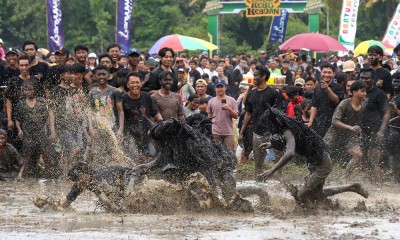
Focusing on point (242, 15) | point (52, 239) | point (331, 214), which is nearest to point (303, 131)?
point (331, 214)

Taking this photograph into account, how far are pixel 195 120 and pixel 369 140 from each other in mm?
3021

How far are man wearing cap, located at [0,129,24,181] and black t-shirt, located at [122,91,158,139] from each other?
1.91 meters

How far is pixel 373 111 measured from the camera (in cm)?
1361

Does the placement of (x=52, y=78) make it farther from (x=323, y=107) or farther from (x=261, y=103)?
(x=323, y=107)

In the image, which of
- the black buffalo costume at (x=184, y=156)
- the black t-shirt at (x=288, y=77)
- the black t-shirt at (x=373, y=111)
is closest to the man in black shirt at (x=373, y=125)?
the black t-shirt at (x=373, y=111)

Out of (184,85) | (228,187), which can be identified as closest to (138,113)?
(228,187)

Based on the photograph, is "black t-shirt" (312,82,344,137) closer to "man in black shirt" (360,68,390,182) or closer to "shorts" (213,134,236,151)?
"man in black shirt" (360,68,390,182)

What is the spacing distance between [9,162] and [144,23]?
35475mm

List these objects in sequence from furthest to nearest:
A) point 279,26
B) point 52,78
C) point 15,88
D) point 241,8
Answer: point 279,26, point 241,8, point 52,78, point 15,88

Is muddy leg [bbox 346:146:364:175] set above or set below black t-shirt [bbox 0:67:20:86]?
below

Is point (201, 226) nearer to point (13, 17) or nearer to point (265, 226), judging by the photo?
point (265, 226)

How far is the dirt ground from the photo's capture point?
920 cm

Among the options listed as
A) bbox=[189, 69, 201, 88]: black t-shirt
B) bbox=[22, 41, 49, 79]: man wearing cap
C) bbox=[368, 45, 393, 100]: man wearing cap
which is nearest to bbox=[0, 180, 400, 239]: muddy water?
bbox=[368, 45, 393, 100]: man wearing cap

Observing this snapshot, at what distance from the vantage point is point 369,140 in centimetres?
1364
